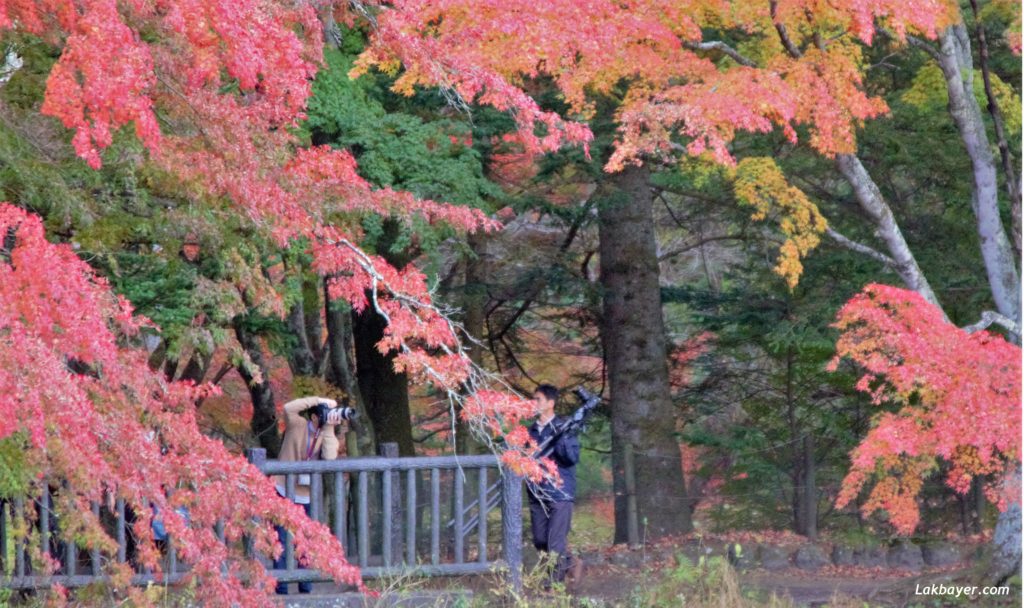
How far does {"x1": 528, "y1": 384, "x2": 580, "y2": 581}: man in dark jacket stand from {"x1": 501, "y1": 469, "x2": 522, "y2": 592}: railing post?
16cm

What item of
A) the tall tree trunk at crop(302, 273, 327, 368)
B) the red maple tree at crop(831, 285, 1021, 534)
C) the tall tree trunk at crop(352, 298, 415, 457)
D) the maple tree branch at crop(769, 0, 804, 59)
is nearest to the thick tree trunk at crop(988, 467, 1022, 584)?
the red maple tree at crop(831, 285, 1021, 534)

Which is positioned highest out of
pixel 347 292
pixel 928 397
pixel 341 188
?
pixel 341 188

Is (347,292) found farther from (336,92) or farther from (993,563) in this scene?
(993,563)

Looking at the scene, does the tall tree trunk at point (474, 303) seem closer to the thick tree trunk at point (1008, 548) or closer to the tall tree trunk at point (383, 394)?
the tall tree trunk at point (383, 394)

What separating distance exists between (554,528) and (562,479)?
1.30 ft

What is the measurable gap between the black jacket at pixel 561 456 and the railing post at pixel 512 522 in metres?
0.16

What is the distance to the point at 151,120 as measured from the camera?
6.41 m

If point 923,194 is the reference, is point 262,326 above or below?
below

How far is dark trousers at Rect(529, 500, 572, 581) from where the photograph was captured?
8.85 m

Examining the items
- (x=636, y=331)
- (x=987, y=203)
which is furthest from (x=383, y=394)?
(x=987, y=203)

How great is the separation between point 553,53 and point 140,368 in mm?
4143

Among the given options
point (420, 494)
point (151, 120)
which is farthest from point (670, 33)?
point (420, 494)

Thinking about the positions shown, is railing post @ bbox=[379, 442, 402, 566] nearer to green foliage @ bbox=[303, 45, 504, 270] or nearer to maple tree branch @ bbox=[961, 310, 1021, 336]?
green foliage @ bbox=[303, 45, 504, 270]

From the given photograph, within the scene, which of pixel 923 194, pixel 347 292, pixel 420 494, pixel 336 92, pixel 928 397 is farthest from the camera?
pixel 923 194
